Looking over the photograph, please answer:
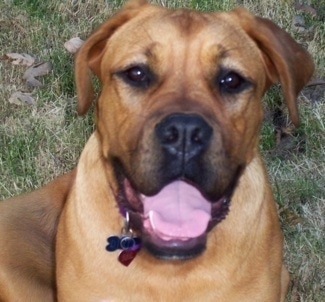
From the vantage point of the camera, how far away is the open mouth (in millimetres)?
3262

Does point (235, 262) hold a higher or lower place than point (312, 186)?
higher

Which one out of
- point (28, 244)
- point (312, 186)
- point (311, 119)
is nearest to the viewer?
point (28, 244)

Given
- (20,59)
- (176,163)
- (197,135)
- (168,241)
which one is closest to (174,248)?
(168,241)

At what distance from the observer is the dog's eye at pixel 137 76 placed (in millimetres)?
3305

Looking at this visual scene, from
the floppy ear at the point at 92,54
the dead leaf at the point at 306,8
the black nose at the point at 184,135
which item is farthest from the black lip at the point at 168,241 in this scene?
the dead leaf at the point at 306,8

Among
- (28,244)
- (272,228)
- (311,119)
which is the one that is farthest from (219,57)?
(311,119)

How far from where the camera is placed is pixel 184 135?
9.87ft

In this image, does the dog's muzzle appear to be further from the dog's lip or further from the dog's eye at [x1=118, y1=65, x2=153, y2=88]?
the dog's eye at [x1=118, y1=65, x2=153, y2=88]

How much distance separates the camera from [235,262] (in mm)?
3480

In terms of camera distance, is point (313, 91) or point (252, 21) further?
point (313, 91)

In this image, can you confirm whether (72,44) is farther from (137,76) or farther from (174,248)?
(174,248)

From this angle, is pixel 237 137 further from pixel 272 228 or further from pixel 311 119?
pixel 311 119

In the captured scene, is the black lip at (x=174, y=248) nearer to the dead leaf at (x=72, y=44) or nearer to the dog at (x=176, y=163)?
the dog at (x=176, y=163)

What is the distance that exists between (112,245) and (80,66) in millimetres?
697
